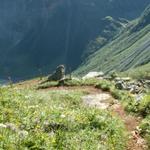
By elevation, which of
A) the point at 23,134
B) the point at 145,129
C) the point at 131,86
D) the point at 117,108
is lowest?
the point at 23,134

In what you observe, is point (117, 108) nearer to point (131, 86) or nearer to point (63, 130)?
point (131, 86)

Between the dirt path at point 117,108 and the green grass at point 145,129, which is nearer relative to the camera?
the dirt path at point 117,108

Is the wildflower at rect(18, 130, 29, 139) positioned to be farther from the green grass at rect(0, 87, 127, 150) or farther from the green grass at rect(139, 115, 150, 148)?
the green grass at rect(139, 115, 150, 148)

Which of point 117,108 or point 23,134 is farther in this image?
point 117,108

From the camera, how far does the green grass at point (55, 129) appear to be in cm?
1731

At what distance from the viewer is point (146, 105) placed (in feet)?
101

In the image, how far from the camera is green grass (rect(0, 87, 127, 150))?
1731 cm

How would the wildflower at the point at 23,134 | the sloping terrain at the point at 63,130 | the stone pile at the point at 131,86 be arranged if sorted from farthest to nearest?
1. the stone pile at the point at 131,86
2. the wildflower at the point at 23,134
3. the sloping terrain at the point at 63,130

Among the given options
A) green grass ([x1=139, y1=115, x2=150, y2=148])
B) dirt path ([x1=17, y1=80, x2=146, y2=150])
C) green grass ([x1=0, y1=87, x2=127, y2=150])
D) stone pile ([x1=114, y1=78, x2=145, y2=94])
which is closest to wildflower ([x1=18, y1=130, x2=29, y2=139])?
green grass ([x1=0, y1=87, x2=127, y2=150])

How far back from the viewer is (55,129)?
20.9 metres

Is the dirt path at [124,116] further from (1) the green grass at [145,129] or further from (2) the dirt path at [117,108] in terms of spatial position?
(1) the green grass at [145,129]

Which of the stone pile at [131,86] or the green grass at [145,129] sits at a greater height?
the stone pile at [131,86]

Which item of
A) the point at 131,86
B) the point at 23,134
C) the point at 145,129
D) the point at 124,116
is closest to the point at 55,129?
the point at 23,134

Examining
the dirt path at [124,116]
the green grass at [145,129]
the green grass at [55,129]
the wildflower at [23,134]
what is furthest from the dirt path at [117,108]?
the wildflower at [23,134]
